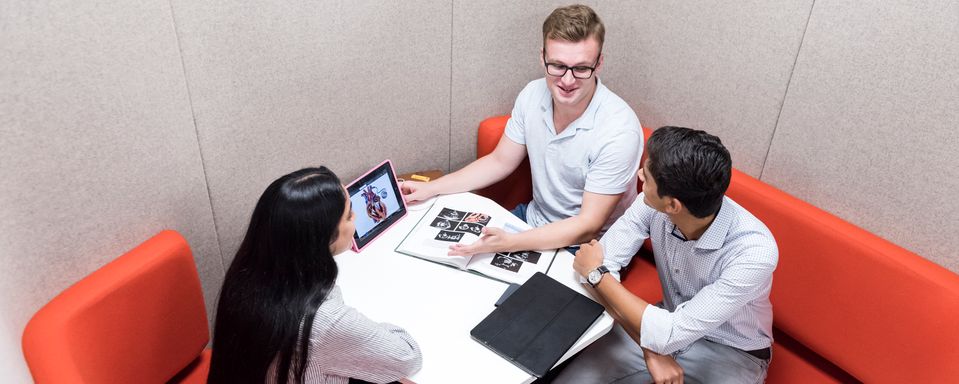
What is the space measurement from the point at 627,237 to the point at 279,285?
109cm

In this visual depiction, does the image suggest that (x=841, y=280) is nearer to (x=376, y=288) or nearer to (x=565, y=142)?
(x=565, y=142)

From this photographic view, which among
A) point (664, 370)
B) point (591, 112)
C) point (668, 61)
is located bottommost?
point (664, 370)

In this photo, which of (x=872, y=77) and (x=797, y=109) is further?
(x=797, y=109)

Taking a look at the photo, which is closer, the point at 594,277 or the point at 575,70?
the point at 594,277

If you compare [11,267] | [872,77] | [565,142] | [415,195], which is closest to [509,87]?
[565,142]

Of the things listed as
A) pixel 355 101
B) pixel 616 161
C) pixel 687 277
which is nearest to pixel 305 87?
pixel 355 101

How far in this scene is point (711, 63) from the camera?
229 cm

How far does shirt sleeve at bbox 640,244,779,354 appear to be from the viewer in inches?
62.2

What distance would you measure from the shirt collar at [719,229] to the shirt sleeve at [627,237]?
0.23 m

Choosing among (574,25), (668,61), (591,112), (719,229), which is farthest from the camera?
(668,61)

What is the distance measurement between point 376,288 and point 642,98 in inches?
59.5

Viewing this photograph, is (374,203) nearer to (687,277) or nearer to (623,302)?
(623,302)

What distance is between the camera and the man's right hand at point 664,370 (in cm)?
166

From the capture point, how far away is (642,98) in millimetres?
2609
